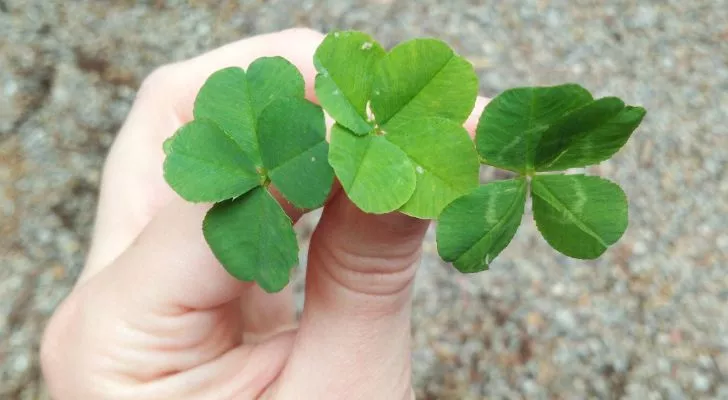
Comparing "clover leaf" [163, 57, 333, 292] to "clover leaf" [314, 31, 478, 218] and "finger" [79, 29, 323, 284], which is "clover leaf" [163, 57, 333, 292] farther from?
"finger" [79, 29, 323, 284]

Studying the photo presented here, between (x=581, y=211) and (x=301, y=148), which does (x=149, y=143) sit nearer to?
(x=301, y=148)

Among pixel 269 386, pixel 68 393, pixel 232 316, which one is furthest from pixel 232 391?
pixel 68 393

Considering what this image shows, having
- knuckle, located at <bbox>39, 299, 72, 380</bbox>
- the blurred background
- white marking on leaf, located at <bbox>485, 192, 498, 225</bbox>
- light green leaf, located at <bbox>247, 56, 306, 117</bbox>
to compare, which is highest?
light green leaf, located at <bbox>247, 56, 306, 117</bbox>

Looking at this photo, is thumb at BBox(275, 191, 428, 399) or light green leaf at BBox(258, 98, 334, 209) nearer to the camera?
light green leaf at BBox(258, 98, 334, 209)

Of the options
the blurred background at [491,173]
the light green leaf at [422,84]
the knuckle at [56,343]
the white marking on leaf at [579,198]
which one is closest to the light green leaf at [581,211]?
the white marking on leaf at [579,198]

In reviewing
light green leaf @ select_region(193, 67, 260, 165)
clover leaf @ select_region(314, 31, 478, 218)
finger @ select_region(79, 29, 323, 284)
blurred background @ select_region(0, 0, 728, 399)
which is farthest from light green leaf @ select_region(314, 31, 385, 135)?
blurred background @ select_region(0, 0, 728, 399)

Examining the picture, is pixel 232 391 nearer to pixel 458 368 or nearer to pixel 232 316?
pixel 232 316
